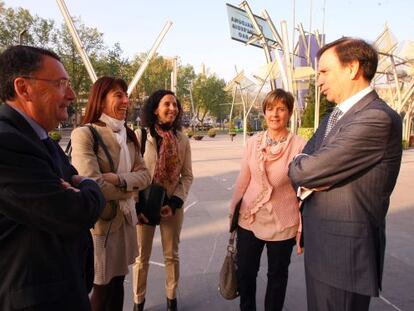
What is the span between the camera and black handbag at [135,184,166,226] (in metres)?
2.80

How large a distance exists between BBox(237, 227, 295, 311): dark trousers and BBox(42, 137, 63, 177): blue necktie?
1683mm

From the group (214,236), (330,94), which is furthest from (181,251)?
(330,94)

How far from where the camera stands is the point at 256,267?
2.83 metres

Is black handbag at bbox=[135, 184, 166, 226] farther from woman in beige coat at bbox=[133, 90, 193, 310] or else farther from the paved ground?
the paved ground

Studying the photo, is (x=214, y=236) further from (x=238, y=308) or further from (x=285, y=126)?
(x=285, y=126)

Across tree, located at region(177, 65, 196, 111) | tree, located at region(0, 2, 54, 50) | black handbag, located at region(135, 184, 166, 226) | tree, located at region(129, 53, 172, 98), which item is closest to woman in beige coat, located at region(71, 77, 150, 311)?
black handbag, located at region(135, 184, 166, 226)

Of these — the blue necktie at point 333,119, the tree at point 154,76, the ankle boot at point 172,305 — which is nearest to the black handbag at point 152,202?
the ankle boot at point 172,305

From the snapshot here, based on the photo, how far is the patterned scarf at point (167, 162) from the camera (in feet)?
9.78

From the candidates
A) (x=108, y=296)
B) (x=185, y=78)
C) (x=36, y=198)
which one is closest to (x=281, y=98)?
(x=108, y=296)

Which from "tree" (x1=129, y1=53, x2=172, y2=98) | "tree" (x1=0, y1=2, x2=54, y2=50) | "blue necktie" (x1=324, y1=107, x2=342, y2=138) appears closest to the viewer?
"blue necktie" (x1=324, y1=107, x2=342, y2=138)

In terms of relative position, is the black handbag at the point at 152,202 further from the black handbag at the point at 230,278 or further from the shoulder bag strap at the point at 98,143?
the black handbag at the point at 230,278

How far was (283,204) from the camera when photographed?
8.91 feet

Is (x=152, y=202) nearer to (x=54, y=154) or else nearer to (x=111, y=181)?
(x=111, y=181)

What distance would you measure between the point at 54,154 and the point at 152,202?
1.36 metres
